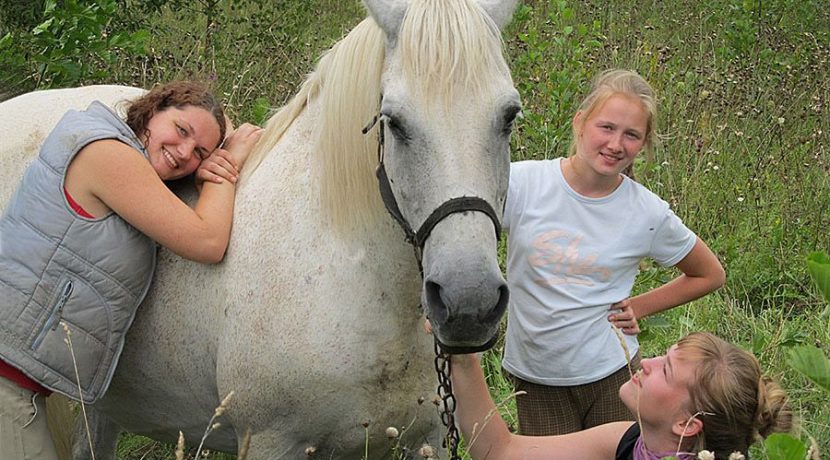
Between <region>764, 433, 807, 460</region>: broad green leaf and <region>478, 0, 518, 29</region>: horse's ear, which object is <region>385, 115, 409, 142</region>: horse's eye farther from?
<region>764, 433, 807, 460</region>: broad green leaf

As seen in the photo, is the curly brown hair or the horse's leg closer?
the curly brown hair

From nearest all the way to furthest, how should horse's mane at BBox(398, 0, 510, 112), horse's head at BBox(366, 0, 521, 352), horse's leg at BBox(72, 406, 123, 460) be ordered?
1. horse's head at BBox(366, 0, 521, 352)
2. horse's mane at BBox(398, 0, 510, 112)
3. horse's leg at BBox(72, 406, 123, 460)

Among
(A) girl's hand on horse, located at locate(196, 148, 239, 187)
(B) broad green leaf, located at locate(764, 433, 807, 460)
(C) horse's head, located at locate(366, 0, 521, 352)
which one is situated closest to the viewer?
(B) broad green leaf, located at locate(764, 433, 807, 460)

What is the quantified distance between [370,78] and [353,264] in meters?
0.48

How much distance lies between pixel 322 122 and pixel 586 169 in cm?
82

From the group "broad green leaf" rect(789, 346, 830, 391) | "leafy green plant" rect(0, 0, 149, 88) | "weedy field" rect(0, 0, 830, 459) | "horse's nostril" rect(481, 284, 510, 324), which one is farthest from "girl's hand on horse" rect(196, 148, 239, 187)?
"broad green leaf" rect(789, 346, 830, 391)

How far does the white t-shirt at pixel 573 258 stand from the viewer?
10.1ft

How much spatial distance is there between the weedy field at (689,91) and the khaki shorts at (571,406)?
0.51 m

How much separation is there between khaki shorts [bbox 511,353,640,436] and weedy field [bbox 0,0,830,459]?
508 mm

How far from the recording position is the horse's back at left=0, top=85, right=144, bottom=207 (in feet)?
11.0

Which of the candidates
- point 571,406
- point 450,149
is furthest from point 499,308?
point 571,406

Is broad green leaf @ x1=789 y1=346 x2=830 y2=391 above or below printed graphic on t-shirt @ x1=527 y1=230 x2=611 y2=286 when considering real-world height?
above

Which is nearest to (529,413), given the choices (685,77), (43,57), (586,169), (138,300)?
(586,169)

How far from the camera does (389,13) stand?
8.34ft
